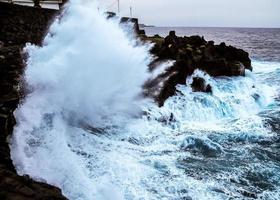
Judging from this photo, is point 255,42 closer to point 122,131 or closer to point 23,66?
point 122,131

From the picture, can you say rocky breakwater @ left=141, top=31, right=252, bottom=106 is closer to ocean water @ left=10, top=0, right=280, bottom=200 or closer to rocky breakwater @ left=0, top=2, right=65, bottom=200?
ocean water @ left=10, top=0, right=280, bottom=200

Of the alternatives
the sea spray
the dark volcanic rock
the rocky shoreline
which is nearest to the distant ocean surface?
the rocky shoreline

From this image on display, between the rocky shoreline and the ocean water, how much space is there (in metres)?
0.47

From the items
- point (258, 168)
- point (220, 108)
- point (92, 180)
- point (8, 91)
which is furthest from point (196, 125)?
point (8, 91)

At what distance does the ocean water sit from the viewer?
26.6ft

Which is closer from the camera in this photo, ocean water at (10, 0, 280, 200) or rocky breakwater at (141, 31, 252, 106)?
ocean water at (10, 0, 280, 200)

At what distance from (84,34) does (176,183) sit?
6.67 metres

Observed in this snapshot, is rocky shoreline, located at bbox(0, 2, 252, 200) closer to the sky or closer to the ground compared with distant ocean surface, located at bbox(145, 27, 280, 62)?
closer to the sky

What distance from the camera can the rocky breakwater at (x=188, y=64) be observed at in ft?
47.2

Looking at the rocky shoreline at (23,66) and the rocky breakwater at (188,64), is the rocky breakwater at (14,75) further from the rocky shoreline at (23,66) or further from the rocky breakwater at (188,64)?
the rocky breakwater at (188,64)

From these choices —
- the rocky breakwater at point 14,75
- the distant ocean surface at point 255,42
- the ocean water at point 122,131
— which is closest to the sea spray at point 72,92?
the ocean water at point 122,131

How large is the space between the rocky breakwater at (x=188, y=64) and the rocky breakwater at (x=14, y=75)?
4840 mm

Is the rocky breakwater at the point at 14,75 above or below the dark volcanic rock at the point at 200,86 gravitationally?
above

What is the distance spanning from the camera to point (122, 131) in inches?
442
